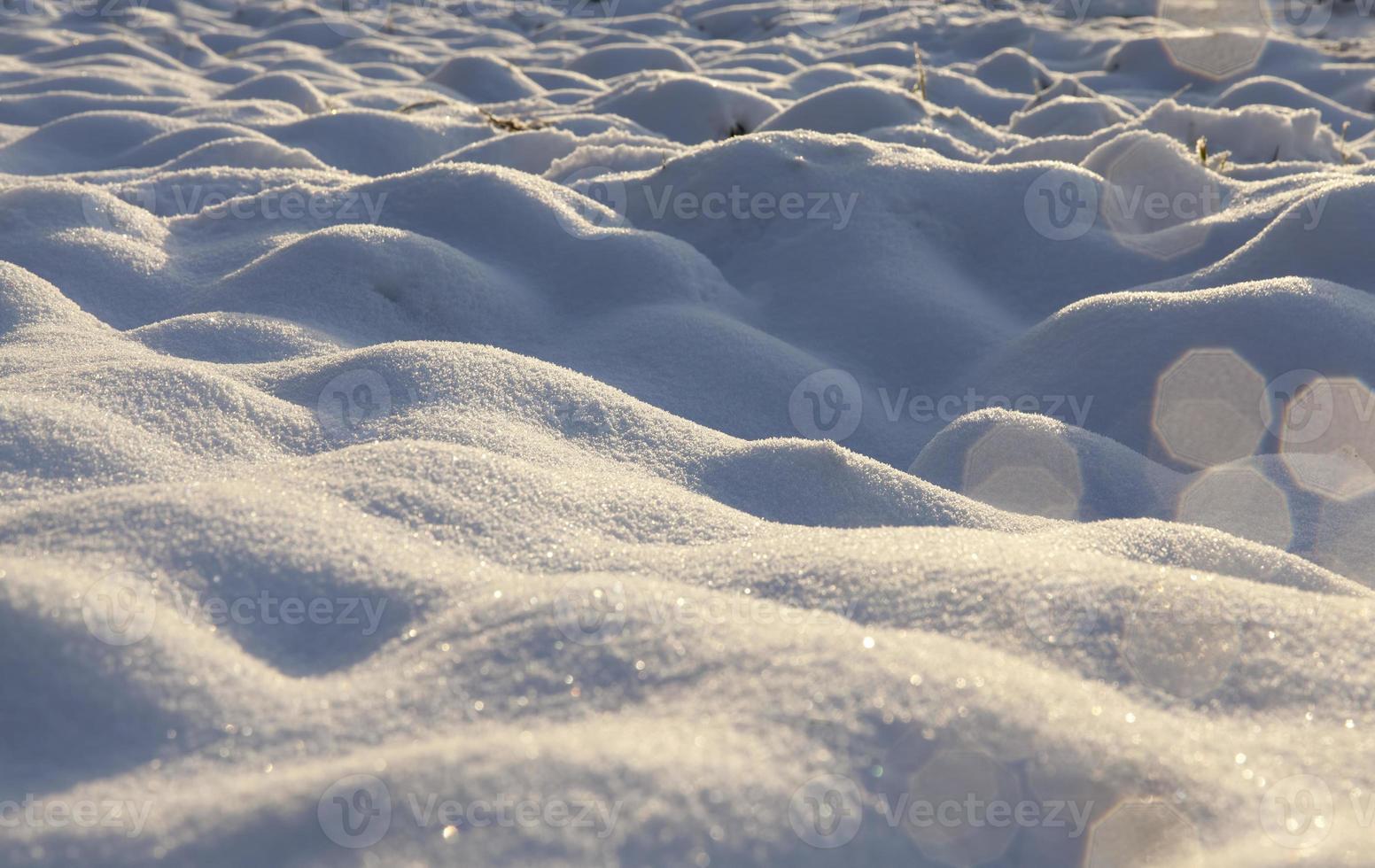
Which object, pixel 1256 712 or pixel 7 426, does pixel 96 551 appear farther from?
pixel 1256 712

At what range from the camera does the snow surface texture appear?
2.55ft

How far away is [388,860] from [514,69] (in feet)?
15.2

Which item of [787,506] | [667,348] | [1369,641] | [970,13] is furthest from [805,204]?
[970,13]

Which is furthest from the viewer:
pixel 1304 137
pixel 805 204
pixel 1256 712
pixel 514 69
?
pixel 514 69

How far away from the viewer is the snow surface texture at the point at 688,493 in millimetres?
777

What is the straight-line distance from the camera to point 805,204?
2480 mm

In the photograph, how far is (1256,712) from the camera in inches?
36.1

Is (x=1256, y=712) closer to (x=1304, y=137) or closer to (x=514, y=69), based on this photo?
(x=1304, y=137)

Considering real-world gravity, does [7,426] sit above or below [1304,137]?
below

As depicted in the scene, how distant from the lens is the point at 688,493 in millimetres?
1406

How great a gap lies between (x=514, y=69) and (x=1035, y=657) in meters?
4.47

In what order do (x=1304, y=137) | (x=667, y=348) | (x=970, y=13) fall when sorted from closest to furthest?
1. (x=667, y=348)
2. (x=1304, y=137)
3. (x=970, y=13)

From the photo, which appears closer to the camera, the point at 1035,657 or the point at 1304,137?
the point at 1035,657

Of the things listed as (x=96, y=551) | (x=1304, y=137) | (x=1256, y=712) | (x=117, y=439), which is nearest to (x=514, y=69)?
(x=1304, y=137)
